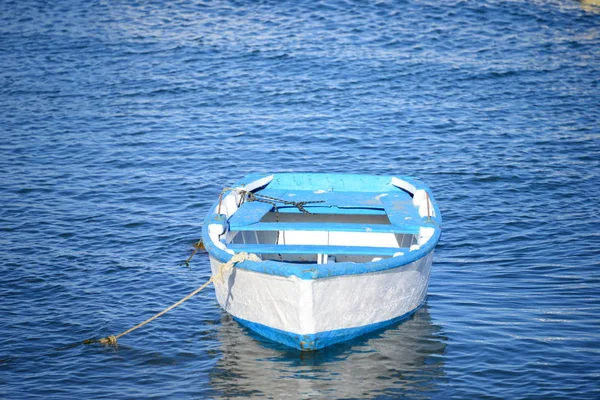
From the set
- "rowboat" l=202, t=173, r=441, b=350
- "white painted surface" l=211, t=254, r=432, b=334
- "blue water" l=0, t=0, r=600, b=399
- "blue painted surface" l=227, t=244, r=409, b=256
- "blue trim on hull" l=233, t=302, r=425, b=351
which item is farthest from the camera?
"blue painted surface" l=227, t=244, r=409, b=256

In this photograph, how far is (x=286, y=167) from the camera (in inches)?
731

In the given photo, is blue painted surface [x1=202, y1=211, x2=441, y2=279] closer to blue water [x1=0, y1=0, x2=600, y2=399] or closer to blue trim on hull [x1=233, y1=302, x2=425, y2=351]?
blue trim on hull [x1=233, y1=302, x2=425, y2=351]

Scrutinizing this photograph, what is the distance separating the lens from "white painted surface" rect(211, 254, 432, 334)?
9375 millimetres

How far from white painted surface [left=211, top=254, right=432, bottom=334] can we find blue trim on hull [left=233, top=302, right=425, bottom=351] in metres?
0.07

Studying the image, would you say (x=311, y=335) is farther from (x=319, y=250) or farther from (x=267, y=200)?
(x=267, y=200)

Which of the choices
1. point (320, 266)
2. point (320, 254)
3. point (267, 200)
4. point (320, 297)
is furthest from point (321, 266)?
point (267, 200)

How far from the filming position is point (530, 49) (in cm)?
2655

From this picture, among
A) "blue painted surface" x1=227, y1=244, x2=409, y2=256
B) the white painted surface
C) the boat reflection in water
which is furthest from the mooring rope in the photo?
the boat reflection in water

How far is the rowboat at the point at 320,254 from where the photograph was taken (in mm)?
9492

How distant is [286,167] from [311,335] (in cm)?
918

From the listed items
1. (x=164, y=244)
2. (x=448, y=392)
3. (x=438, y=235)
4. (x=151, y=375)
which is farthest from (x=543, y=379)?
(x=164, y=244)

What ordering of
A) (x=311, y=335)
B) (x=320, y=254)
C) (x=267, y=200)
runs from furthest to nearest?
1. (x=267, y=200)
2. (x=320, y=254)
3. (x=311, y=335)

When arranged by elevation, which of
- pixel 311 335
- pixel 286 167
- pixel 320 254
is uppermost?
pixel 320 254

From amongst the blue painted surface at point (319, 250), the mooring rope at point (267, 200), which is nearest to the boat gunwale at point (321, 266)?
the blue painted surface at point (319, 250)
